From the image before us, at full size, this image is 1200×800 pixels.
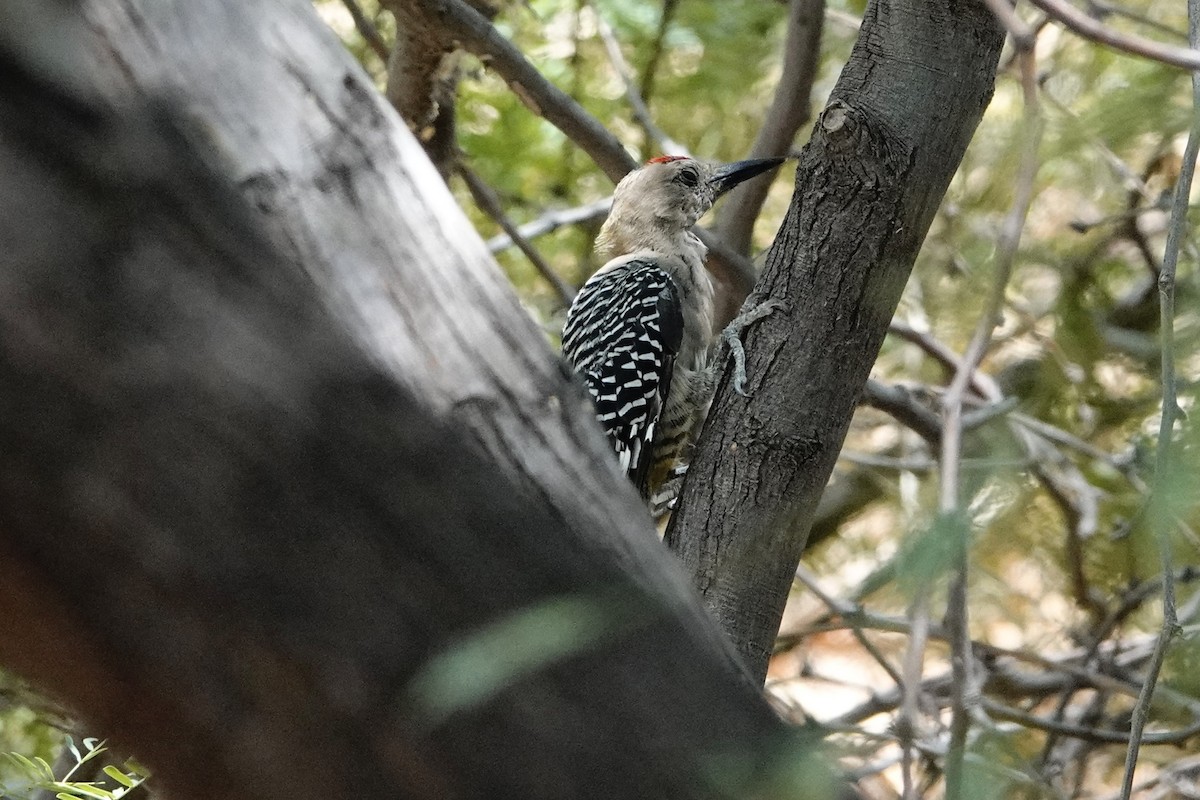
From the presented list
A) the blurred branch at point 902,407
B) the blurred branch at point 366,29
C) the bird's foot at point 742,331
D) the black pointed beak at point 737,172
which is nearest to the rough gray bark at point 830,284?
the bird's foot at point 742,331

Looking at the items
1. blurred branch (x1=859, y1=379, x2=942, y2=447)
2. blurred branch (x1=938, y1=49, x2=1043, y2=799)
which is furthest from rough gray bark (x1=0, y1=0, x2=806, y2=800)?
blurred branch (x1=859, y1=379, x2=942, y2=447)

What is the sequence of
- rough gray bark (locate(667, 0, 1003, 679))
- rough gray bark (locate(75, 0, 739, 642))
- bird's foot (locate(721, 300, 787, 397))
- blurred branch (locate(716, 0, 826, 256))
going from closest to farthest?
rough gray bark (locate(75, 0, 739, 642)), rough gray bark (locate(667, 0, 1003, 679)), bird's foot (locate(721, 300, 787, 397)), blurred branch (locate(716, 0, 826, 256))

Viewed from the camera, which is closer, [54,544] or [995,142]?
[54,544]

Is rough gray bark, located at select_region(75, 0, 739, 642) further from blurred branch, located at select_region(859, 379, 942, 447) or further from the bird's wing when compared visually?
the bird's wing

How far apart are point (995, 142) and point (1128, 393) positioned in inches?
92.3

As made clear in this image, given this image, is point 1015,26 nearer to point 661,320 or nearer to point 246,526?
point 246,526

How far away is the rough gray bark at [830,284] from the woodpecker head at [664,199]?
2014 millimetres

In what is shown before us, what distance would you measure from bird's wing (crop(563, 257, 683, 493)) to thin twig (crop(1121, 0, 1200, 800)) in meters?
2.29

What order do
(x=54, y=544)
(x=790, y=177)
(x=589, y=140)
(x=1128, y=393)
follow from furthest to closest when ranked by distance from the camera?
(x=790, y=177), (x=1128, y=393), (x=589, y=140), (x=54, y=544)

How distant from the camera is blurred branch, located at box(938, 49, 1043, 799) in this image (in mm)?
1141

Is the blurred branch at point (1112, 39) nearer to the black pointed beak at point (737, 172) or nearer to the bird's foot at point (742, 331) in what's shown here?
the bird's foot at point (742, 331)

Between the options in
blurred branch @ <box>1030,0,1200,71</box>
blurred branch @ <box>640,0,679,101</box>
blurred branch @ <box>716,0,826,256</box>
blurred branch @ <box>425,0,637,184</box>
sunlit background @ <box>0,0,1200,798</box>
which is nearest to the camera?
blurred branch @ <box>1030,0,1200,71</box>

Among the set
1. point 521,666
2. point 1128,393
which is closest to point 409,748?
point 521,666

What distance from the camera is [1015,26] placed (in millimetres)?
1188
